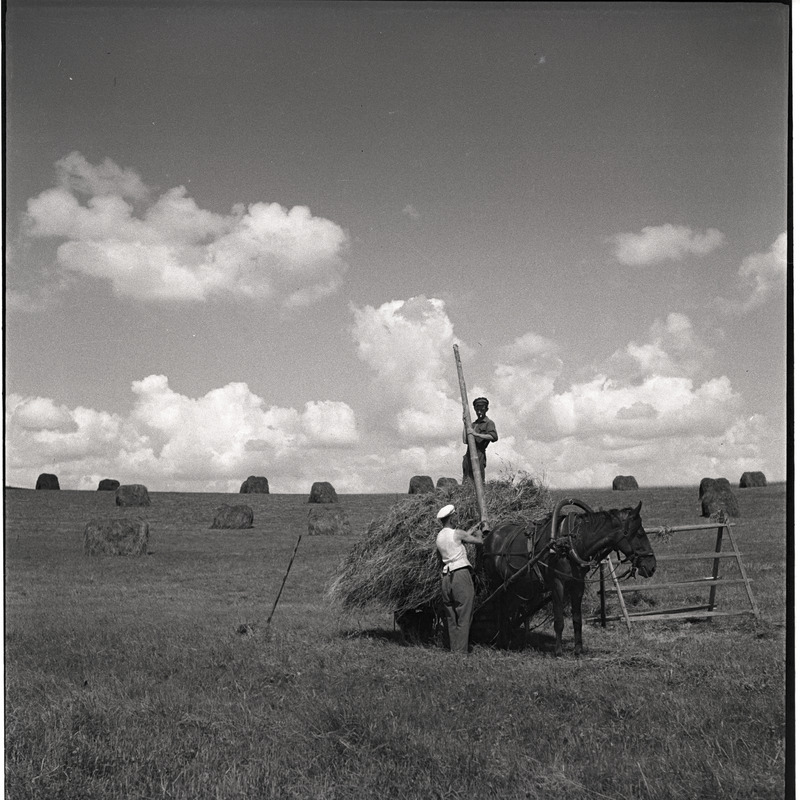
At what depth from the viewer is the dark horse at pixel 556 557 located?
1096 cm

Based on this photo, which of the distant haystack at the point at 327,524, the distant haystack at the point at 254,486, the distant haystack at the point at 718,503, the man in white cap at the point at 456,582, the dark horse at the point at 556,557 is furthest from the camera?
the distant haystack at the point at 254,486

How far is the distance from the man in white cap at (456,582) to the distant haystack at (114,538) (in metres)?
17.9

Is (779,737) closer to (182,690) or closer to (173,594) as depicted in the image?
(182,690)

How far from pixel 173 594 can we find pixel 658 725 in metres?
13.5

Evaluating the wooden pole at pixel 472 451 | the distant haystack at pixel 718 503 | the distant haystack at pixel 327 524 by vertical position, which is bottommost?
the distant haystack at pixel 327 524

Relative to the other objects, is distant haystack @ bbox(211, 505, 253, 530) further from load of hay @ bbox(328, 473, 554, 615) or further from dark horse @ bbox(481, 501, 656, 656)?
dark horse @ bbox(481, 501, 656, 656)

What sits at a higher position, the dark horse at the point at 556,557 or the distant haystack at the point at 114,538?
the dark horse at the point at 556,557

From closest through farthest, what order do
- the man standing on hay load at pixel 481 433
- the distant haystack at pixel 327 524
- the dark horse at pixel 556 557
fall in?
the dark horse at pixel 556 557 < the man standing on hay load at pixel 481 433 < the distant haystack at pixel 327 524

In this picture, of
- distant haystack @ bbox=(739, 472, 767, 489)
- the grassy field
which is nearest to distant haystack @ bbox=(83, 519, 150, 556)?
the grassy field

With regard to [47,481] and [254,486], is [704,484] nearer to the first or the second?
[254,486]

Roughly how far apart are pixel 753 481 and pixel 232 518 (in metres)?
27.3

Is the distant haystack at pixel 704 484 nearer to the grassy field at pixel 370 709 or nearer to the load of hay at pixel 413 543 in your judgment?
the grassy field at pixel 370 709

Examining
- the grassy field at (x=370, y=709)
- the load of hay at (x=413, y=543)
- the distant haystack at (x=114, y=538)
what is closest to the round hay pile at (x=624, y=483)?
the distant haystack at (x=114, y=538)

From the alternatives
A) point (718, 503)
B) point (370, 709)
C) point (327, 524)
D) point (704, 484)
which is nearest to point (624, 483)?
point (704, 484)
